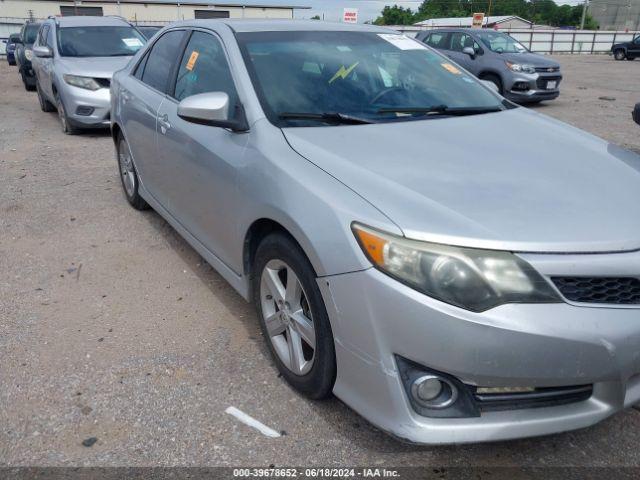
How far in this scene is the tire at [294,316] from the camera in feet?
7.61

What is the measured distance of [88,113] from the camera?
830cm

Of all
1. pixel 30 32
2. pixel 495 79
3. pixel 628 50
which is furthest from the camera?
pixel 628 50

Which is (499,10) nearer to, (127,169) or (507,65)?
(507,65)

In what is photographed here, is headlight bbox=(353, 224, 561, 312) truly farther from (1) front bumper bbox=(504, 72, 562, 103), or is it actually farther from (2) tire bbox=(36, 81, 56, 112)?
(1) front bumper bbox=(504, 72, 562, 103)

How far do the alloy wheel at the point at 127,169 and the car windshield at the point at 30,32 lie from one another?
37.9ft

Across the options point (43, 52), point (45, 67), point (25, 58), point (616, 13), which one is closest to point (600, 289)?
point (43, 52)

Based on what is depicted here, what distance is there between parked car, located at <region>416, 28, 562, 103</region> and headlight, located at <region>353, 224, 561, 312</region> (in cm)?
1102

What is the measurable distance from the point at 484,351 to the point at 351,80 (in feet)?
6.07

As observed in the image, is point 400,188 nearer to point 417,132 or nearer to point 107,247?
point 417,132

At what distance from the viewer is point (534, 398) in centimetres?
208

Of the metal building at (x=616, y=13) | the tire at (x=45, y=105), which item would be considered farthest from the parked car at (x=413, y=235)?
the metal building at (x=616, y=13)

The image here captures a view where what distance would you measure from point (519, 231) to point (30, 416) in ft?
7.22

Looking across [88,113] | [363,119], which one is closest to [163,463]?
[363,119]

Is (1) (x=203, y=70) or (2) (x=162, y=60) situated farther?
(2) (x=162, y=60)
